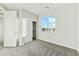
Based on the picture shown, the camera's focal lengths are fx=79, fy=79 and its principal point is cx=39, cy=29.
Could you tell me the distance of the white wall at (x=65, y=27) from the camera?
15.0 ft

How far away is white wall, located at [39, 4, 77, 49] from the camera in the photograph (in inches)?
180

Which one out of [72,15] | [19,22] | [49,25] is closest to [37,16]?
[49,25]

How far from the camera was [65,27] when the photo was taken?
512 centimetres

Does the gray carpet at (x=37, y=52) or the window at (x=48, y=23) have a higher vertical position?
the window at (x=48, y=23)

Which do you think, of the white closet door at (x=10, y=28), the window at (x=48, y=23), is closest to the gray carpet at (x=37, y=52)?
the white closet door at (x=10, y=28)

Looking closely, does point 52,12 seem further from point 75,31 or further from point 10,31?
point 10,31

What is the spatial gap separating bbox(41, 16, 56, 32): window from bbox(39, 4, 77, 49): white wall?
14.4 inches

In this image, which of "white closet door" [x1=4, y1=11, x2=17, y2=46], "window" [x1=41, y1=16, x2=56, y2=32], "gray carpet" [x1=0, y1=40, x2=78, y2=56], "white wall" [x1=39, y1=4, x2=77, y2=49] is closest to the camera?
"gray carpet" [x1=0, y1=40, x2=78, y2=56]

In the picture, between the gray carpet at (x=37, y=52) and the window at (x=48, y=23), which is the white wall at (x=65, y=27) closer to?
the window at (x=48, y=23)

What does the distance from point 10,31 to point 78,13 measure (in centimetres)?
413

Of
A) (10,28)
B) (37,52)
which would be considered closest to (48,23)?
(10,28)

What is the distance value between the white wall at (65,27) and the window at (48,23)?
37cm

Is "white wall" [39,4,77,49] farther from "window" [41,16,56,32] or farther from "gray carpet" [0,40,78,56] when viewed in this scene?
"gray carpet" [0,40,78,56]

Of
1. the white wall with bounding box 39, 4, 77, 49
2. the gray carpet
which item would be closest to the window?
the white wall with bounding box 39, 4, 77, 49
